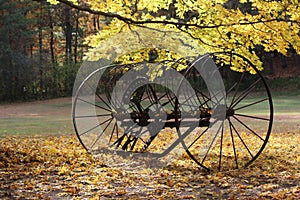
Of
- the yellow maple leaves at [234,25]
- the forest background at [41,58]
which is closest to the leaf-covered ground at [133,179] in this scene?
the yellow maple leaves at [234,25]

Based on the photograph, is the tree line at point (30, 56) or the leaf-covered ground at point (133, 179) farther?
the tree line at point (30, 56)

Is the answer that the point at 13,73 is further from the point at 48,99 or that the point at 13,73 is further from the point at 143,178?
the point at 143,178

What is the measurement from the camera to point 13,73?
97.3ft

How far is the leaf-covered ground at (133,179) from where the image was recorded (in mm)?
5543

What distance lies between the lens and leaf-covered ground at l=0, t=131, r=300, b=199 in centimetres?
554

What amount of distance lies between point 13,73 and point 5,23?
3090 mm

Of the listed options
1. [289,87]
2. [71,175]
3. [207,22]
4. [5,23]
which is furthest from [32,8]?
Answer: [71,175]

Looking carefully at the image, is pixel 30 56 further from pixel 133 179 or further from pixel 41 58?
pixel 133 179

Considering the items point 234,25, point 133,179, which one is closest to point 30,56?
point 234,25

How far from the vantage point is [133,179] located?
6430 millimetres

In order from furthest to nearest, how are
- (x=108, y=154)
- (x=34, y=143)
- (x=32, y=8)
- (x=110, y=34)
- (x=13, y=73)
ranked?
(x=32, y=8) → (x=13, y=73) → (x=34, y=143) → (x=110, y=34) → (x=108, y=154)

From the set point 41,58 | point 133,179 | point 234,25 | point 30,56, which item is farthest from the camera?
point 30,56

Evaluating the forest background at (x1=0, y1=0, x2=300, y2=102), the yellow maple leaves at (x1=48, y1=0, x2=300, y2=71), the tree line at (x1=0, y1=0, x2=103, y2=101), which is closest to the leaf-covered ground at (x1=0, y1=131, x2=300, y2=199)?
the yellow maple leaves at (x1=48, y1=0, x2=300, y2=71)

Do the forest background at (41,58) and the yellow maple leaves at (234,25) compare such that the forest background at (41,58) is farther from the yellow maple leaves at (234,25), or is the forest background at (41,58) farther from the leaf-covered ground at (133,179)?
the leaf-covered ground at (133,179)
